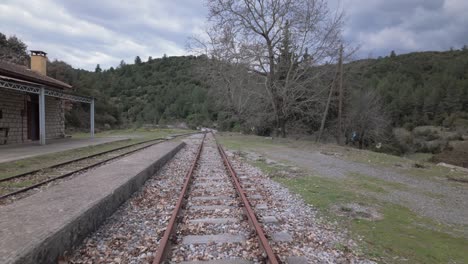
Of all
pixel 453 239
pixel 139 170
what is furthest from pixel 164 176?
pixel 453 239

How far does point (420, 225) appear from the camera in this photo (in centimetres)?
523

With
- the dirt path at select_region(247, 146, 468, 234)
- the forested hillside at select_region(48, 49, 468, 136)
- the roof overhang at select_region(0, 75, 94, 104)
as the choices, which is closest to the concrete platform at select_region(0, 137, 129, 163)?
the roof overhang at select_region(0, 75, 94, 104)

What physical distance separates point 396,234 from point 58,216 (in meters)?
4.99

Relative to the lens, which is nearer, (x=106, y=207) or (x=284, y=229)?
(x=284, y=229)

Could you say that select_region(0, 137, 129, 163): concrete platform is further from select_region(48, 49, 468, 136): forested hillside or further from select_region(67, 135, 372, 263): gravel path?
select_region(48, 49, 468, 136): forested hillside

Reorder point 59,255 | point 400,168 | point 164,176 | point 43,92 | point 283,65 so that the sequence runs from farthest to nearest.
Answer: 1. point 283,65
2. point 43,92
3. point 400,168
4. point 164,176
5. point 59,255

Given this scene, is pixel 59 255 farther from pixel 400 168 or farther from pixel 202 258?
pixel 400 168

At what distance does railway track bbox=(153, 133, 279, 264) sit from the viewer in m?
3.69

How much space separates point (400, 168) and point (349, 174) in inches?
132

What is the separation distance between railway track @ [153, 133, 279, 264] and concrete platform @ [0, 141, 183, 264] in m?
1.18

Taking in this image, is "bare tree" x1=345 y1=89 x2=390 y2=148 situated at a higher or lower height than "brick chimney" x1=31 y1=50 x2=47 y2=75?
lower

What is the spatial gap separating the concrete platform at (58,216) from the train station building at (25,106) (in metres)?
11.3

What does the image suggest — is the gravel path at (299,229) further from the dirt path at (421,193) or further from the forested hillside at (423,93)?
the forested hillside at (423,93)

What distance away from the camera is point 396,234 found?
468 centimetres
